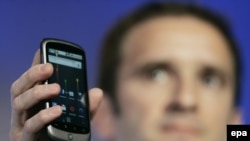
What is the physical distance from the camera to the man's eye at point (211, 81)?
1.07 metres

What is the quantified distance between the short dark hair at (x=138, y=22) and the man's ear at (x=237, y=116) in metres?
0.01

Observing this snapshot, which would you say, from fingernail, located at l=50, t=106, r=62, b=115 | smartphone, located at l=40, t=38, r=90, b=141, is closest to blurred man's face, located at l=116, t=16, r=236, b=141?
smartphone, located at l=40, t=38, r=90, b=141

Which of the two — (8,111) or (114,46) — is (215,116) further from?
(8,111)

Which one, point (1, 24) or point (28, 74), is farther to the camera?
point (1, 24)

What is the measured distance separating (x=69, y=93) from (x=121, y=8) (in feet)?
1.07

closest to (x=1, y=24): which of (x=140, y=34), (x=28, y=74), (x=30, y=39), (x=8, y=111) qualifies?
(x=30, y=39)

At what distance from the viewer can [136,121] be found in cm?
106

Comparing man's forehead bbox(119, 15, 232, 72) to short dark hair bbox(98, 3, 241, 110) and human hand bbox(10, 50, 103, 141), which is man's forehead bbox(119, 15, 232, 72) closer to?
short dark hair bbox(98, 3, 241, 110)

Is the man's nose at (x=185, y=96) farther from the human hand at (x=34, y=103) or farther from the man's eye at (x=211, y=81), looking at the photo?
the human hand at (x=34, y=103)

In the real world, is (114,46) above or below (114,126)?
above

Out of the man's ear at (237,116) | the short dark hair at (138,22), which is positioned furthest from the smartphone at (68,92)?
the man's ear at (237,116)

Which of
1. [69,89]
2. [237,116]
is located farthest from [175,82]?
[69,89]

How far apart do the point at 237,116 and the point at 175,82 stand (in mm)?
144

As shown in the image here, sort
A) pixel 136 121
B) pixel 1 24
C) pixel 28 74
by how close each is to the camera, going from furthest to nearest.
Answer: pixel 1 24
pixel 136 121
pixel 28 74
